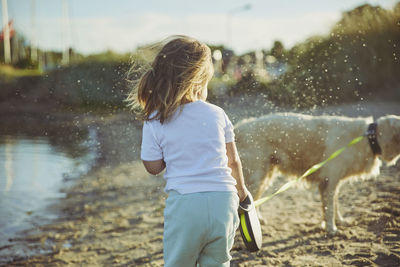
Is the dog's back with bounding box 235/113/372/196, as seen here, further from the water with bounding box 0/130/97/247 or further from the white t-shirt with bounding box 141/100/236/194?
the water with bounding box 0/130/97/247

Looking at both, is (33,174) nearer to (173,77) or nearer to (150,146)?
(150,146)

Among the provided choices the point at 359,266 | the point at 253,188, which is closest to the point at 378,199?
the point at 253,188

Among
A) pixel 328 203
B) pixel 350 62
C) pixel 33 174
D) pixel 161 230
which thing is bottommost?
pixel 161 230

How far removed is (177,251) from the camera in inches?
85.2

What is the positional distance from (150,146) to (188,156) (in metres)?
0.25

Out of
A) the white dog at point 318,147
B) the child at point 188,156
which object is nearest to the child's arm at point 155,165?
the child at point 188,156

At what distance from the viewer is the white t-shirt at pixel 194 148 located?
2.15 m

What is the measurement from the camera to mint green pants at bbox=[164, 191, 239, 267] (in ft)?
6.91

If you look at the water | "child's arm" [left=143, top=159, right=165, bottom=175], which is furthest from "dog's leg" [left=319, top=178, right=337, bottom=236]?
the water

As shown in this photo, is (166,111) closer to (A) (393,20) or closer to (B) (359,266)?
(B) (359,266)

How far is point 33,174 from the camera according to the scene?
9.70 metres

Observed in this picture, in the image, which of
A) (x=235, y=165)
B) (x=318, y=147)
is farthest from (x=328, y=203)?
(x=235, y=165)

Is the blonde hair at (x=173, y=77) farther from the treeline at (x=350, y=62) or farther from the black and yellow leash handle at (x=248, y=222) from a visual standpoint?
the treeline at (x=350, y=62)

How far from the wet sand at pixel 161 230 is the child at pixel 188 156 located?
198cm
